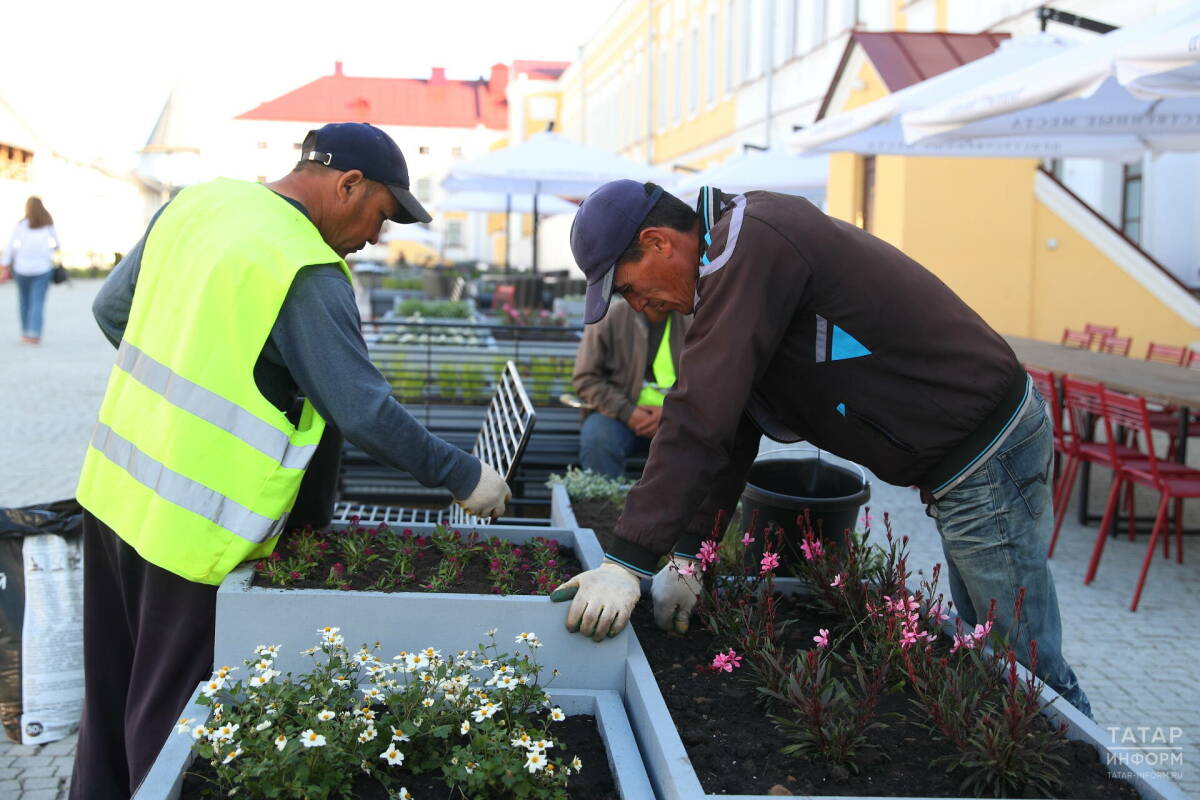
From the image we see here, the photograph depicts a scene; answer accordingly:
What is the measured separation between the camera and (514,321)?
498 inches

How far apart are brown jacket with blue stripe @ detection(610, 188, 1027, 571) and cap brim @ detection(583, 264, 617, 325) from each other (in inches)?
8.3

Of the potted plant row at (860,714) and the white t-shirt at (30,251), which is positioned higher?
the white t-shirt at (30,251)

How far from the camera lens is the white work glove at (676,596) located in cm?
286

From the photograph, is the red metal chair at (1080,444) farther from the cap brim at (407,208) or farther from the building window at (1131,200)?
the building window at (1131,200)

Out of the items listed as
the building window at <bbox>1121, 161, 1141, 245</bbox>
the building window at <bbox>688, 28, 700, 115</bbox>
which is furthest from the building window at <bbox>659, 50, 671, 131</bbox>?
the building window at <bbox>1121, 161, 1141, 245</bbox>

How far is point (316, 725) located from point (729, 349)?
3.47ft

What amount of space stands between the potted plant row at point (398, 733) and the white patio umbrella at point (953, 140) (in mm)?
5992

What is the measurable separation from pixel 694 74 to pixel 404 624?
29837 mm

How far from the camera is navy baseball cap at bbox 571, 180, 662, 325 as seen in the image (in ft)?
8.44

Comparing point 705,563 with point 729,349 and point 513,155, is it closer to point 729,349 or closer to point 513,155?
point 729,349

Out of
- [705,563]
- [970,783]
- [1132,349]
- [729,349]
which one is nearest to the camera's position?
[970,783]

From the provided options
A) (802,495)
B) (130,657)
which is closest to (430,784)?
(130,657)

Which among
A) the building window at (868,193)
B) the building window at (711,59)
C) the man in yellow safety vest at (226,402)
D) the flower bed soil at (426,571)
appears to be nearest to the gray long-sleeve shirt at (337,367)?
the man in yellow safety vest at (226,402)

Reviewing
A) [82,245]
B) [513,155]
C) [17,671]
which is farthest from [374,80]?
[17,671]
